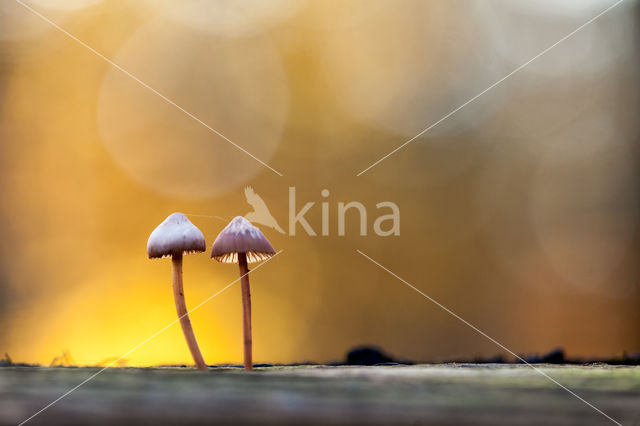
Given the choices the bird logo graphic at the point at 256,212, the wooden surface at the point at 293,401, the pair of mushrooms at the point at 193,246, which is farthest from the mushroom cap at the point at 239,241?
the wooden surface at the point at 293,401

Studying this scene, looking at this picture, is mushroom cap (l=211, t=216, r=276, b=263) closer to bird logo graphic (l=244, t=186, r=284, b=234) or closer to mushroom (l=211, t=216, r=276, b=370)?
mushroom (l=211, t=216, r=276, b=370)

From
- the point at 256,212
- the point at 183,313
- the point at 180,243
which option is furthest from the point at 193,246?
the point at 256,212

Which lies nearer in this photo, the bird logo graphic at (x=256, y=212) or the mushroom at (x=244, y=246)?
the mushroom at (x=244, y=246)

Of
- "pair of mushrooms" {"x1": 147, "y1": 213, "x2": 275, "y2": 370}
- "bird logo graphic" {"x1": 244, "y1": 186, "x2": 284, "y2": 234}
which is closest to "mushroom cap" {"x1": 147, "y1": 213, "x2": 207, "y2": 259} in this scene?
"pair of mushrooms" {"x1": 147, "y1": 213, "x2": 275, "y2": 370}

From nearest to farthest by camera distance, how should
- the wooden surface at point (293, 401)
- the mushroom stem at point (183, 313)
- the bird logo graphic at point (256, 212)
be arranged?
the wooden surface at point (293, 401)
the mushroom stem at point (183, 313)
the bird logo graphic at point (256, 212)

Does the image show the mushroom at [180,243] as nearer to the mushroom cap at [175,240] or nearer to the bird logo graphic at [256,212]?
the mushroom cap at [175,240]

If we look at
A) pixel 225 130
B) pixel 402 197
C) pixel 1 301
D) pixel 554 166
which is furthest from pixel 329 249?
pixel 1 301

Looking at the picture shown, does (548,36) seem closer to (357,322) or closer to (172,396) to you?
(357,322)

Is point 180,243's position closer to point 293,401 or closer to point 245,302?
point 245,302
